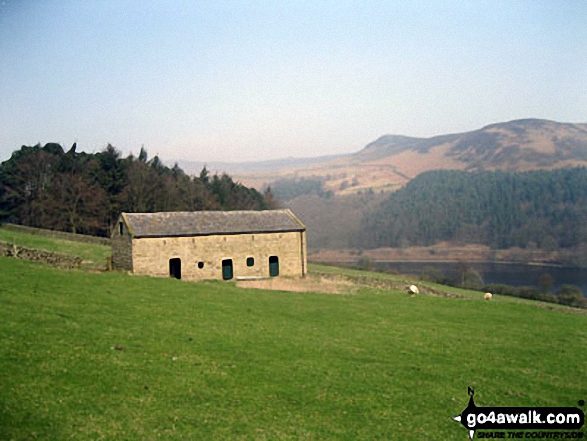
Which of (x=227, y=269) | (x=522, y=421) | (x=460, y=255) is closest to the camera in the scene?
(x=522, y=421)

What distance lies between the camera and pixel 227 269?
38.5 metres

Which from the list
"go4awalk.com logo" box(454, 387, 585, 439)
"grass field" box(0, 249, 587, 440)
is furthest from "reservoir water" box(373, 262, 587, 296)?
"go4awalk.com logo" box(454, 387, 585, 439)

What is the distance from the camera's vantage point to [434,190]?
191 m

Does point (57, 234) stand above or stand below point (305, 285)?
above

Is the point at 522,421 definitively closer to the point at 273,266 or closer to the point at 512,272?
the point at 273,266

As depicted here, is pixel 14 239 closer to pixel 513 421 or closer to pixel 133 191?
pixel 133 191

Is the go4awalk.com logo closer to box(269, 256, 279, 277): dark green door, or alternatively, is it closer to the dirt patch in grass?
the dirt patch in grass

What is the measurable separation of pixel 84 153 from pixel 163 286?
48.2 m

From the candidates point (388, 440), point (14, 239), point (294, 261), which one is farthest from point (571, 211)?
point (388, 440)

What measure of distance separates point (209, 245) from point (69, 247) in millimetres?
13297

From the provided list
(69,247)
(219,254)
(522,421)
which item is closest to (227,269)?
(219,254)

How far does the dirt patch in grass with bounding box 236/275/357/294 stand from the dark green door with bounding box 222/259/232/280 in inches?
57.8

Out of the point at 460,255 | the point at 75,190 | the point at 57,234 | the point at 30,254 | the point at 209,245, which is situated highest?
the point at 75,190

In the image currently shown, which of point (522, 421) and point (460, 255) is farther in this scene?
point (460, 255)
